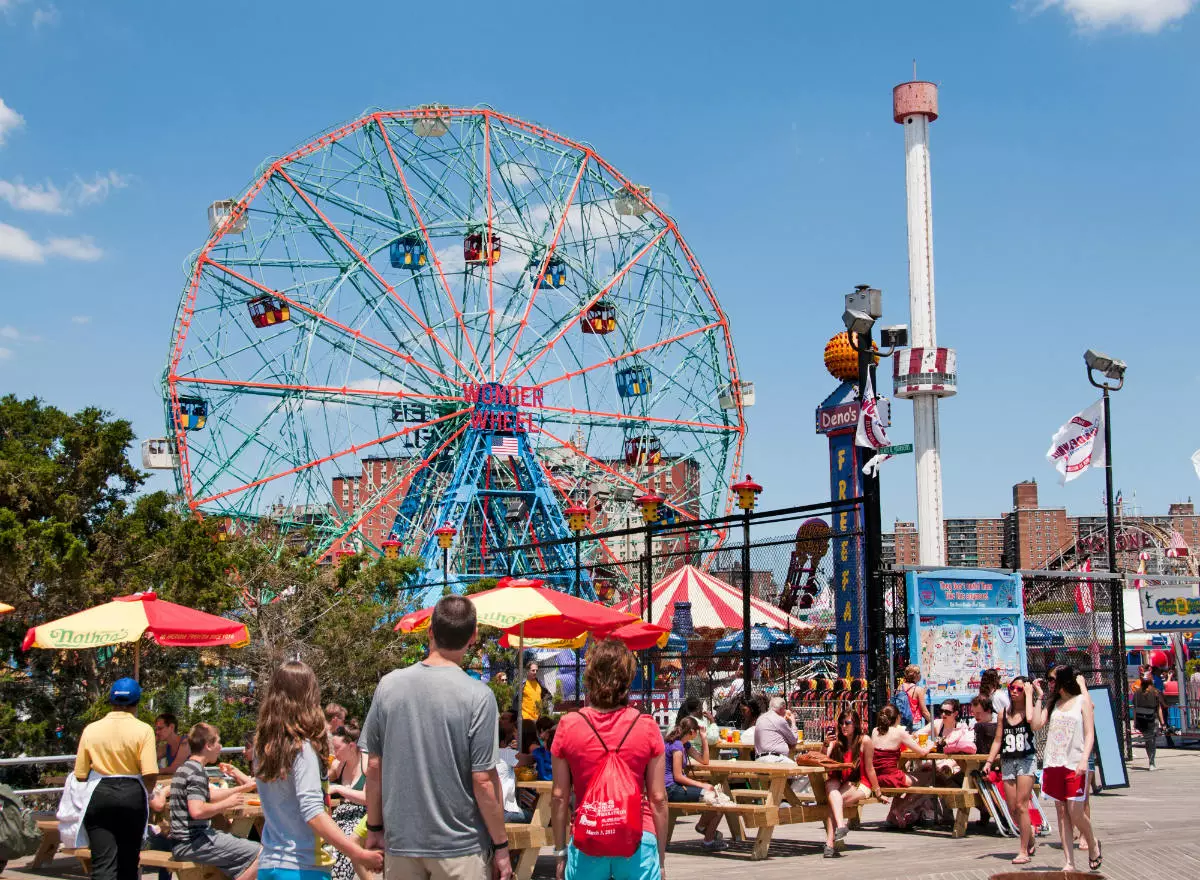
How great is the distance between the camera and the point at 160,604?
10539 mm

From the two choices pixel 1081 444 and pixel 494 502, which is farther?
pixel 494 502

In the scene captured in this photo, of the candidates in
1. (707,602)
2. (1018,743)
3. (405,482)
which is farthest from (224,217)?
(1018,743)

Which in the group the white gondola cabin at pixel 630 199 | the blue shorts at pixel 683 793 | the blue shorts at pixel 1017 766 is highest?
the white gondola cabin at pixel 630 199

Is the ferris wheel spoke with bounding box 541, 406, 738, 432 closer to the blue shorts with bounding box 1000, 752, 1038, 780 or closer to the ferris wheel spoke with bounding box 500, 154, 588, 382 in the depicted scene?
the ferris wheel spoke with bounding box 500, 154, 588, 382

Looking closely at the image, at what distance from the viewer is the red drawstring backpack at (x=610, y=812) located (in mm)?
4648

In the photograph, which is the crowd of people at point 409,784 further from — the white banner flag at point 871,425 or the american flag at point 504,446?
the american flag at point 504,446

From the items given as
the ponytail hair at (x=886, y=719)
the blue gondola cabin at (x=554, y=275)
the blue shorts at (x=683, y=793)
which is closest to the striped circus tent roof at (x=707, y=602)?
the blue gondola cabin at (x=554, y=275)

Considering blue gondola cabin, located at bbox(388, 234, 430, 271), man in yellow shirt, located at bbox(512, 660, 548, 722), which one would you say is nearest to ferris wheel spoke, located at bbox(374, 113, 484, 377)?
blue gondola cabin, located at bbox(388, 234, 430, 271)

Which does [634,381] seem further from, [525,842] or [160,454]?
[525,842]

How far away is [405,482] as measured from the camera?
36.4 m

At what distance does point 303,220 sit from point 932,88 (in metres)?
27.8

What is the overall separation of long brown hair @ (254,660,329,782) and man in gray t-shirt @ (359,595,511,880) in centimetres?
64

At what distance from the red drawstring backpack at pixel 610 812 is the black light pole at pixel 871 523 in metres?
8.48

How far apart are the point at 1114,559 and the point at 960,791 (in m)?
9.83
